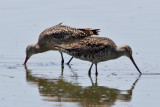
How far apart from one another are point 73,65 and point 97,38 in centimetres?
139

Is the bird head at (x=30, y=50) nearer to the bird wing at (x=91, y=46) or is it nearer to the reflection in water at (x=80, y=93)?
the bird wing at (x=91, y=46)

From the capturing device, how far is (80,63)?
15.1m

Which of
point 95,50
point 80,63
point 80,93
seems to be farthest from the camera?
point 80,63

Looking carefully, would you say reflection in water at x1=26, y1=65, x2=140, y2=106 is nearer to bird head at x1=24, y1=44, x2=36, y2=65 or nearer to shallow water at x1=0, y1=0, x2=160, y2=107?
shallow water at x1=0, y1=0, x2=160, y2=107

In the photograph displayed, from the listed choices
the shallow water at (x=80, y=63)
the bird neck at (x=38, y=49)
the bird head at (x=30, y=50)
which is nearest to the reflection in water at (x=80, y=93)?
the shallow water at (x=80, y=63)

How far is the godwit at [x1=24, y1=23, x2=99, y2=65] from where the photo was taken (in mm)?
15500

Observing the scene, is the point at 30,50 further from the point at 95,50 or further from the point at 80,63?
the point at 95,50

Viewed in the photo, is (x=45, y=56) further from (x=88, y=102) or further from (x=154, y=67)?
(x=88, y=102)

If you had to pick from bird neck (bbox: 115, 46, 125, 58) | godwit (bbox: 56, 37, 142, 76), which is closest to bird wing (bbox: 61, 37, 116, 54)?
godwit (bbox: 56, 37, 142, 76)

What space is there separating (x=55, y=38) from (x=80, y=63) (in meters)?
1.22

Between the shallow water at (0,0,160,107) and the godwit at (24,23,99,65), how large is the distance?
0.30 metres

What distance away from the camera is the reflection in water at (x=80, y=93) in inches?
428

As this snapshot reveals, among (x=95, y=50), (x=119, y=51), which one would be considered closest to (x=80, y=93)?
(x=95, y=50)

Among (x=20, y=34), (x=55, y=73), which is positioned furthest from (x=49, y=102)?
(x=20, y=34)
